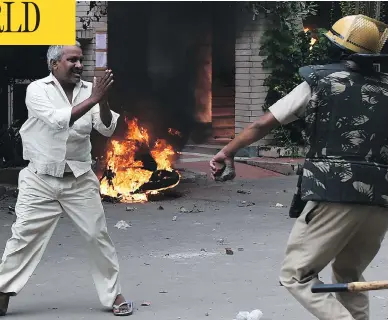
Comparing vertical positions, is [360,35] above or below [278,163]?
above

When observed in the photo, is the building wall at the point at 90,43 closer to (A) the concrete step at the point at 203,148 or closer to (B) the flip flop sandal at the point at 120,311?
(A) the concrete step at the point at 203,148

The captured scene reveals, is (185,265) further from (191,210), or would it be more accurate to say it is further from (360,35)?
(360,35)

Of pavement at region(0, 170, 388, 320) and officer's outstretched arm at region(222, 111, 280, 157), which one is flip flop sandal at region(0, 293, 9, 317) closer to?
pavement at region(0, 170, 388, 320)

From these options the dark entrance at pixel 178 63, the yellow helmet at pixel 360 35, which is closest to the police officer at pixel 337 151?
the yellow helmet at pixel 360 35

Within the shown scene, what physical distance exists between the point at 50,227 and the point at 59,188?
281 mm

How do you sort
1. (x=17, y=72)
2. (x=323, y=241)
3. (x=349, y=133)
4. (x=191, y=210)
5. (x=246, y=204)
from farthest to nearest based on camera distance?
(x=17, y=72)
(x=246, y=204)
(x=191, y=210)
(x=323, y=241)
(x=349, y=133)

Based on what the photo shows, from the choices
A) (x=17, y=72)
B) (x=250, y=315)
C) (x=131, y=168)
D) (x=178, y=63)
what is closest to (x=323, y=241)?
(x=250, y=315)

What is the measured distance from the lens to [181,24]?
54.1ft

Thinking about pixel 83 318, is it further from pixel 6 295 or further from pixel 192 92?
pixel 192 92

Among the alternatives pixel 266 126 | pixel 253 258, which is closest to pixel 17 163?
pixel 253 258

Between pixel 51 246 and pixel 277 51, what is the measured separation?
802cm

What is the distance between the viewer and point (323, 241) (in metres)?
4.30

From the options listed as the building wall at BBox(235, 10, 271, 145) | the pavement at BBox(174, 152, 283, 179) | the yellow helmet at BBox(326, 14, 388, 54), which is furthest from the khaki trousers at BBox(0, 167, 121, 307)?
the building wall at BBox(235, 10, 271, 145)

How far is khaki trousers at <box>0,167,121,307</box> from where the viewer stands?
5.70 meters
